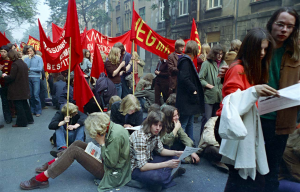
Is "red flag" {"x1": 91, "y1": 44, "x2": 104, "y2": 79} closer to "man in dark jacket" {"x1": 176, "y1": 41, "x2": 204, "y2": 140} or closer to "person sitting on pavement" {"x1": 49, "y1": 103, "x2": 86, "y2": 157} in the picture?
"person sitting on pavement" {"x1": 49, "y1": 103, "x2": 86, "y2": 157}

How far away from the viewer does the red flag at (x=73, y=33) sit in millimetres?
3873

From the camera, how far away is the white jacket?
61.5 inches

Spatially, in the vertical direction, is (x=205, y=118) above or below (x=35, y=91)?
below

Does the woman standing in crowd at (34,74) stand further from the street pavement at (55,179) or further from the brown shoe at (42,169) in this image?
the brown shoe at (42,169)

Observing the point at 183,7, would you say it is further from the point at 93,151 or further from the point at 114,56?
the point at 93,151

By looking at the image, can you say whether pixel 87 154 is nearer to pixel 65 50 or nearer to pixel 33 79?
pixel 65 50

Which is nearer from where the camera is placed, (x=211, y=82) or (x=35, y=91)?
(x=211, y=82)

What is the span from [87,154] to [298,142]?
99.8 inches

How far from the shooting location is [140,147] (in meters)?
2.98

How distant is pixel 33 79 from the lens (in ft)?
23.2

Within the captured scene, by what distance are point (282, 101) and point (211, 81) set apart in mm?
2878

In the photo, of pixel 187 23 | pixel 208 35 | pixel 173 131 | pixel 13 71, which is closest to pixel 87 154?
pixel 173 131

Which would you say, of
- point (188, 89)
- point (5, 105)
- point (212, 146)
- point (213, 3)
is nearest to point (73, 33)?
point (188, 89)

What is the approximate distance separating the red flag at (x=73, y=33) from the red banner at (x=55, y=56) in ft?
2.33
